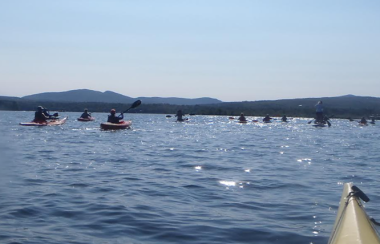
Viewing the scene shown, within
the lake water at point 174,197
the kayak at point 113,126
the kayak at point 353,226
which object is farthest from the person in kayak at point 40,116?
the kayak at point 353,226

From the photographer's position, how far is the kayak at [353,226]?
4863 millimetres

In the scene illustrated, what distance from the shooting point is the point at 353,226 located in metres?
5.30

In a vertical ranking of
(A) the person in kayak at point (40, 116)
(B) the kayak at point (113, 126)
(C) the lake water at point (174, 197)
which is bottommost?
(C) the lake water at point (174, 197)

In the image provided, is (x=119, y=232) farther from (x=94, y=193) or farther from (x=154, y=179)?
(x=154, y=179)

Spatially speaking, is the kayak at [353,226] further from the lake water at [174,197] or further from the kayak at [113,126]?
the kayak at [113,126]

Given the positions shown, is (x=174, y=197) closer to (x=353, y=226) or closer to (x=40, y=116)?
(x=353, y=226)

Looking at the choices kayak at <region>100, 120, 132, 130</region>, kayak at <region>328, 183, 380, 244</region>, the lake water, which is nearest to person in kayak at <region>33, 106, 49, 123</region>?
kayak at <region>100, 120, 132, 130</region>

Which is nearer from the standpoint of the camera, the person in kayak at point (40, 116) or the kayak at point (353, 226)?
the kayak at point (353, 226)

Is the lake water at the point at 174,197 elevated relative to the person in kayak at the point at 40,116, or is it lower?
lower

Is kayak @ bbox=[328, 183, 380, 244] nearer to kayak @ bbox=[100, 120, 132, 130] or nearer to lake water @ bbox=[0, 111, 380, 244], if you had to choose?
lake water @ bbox=[0, 111, 380, 244]

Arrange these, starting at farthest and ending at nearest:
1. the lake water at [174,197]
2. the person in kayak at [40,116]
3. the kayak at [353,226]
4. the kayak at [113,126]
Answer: the person in kayak at [40,116] < the kayak at [113,126] < the lake water at [174,197] < the kayak at [353,226]

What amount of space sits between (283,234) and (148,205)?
2543 mm

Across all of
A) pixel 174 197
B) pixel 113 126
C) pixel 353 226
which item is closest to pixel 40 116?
pixel 113 126

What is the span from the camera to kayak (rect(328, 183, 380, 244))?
191 inches
